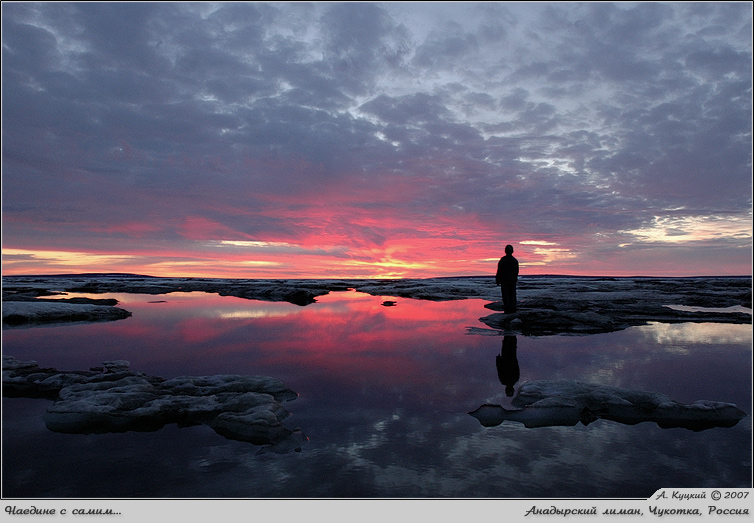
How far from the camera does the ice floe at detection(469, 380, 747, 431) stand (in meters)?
5.88

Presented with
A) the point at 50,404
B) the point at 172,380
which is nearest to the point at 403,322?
the point at 172,380

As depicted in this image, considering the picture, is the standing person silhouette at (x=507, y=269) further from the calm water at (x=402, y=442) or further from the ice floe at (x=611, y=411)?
the ice floe at (x=611, y=411)

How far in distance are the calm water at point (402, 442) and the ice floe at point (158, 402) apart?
263mm

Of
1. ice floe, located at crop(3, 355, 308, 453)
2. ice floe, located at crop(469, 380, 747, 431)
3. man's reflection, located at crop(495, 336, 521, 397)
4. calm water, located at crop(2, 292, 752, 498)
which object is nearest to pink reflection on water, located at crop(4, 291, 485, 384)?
calm water, located at crop(2, 292, 752, 498)

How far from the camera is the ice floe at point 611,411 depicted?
588 cm

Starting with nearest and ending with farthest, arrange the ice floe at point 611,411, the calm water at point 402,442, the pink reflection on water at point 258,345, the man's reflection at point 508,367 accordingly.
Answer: the calm water at point 402,442 < the ice floe at point 611,411 < the man's reflection at point 508,367 < the pink reflection on water at point 258,345

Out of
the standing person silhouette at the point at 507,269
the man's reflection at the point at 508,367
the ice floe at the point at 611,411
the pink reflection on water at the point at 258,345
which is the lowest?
the pink reflection on water at the point at 258,345

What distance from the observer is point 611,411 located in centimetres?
626

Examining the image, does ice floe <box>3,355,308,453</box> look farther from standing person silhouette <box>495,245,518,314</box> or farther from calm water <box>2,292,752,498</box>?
standing person silhouette <box>495,245,518,314</box>

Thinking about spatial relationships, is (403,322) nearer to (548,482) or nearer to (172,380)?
(172,380)

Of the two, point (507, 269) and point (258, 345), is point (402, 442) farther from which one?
point (507, 269)

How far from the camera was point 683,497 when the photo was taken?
13.8 feet

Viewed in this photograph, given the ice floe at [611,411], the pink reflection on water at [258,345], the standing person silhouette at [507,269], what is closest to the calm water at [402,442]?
the pink reflection on water at [258,345]

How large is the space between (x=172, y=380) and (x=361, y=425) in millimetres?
4762
